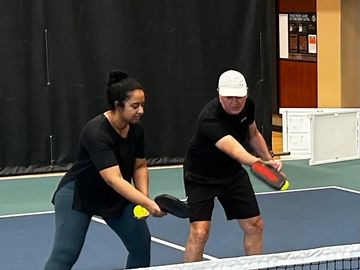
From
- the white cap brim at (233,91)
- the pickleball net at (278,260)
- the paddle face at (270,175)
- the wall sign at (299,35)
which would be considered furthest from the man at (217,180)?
the wall sign at (299,35)

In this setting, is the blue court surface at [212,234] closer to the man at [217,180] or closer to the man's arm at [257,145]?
the man at [217,180]

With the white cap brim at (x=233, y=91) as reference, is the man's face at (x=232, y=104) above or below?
below

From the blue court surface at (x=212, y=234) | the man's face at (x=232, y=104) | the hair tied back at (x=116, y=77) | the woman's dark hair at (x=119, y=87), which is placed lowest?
the blue court surface at (x=212, y=234)

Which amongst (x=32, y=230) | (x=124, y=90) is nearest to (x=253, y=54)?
(x=32, y=230)

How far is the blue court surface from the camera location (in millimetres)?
5762

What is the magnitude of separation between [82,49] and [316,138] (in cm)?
316

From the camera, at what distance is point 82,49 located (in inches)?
382

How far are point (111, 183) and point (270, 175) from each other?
0.84 meters

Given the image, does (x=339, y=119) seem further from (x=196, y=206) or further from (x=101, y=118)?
(x=101, y=118)

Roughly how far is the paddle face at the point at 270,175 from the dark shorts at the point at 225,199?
1.85 ft

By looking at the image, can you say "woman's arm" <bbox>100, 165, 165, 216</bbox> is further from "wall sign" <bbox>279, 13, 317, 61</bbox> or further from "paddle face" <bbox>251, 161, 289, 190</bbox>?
"wall sign" <bbox>279, 13, 317, 61</bbox>

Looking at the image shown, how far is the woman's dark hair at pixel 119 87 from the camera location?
13.1 ft

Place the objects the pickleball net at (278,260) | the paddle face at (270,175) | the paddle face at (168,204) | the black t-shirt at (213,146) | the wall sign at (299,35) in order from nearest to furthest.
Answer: the pickleball net at (278,260)
the paddle face at (168,204)
the paddle face at (270,175)
the black t-shirt at (213,146)
the wall sign at (299,35)

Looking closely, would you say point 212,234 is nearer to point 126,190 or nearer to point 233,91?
point 233,91
